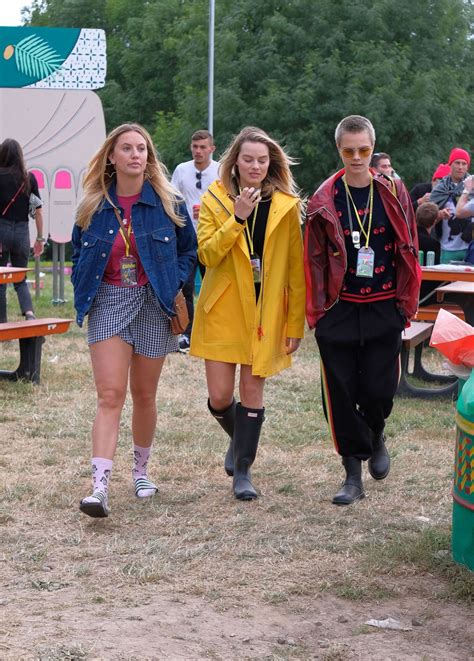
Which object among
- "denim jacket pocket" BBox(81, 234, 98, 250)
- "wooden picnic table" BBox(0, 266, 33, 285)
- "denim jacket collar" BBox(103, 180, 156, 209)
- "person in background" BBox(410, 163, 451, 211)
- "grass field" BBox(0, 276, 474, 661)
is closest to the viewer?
"grass field" BBox(0, 276, 474, 661)

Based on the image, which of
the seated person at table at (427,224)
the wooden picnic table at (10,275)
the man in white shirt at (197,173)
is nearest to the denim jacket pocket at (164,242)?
the wooden picnic table at (10,275)

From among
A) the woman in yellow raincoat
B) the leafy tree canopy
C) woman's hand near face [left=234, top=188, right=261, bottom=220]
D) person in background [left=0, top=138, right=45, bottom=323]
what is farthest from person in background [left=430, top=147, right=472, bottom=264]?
the leafy tree canopy

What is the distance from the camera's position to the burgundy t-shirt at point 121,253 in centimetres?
531

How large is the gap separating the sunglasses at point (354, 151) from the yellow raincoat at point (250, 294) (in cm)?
39

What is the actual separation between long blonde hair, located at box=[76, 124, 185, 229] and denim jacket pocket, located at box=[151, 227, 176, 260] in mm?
99

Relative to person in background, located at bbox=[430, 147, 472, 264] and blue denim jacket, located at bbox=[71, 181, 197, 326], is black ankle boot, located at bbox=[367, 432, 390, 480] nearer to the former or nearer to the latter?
blue denim jacket, located at bbox=[71, 181, 197, 326]

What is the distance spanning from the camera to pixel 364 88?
92.9 ft

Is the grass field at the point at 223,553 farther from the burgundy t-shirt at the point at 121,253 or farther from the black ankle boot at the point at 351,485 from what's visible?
the burgundy t-shirt at the point at 121,253

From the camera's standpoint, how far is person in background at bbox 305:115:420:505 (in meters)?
5.29

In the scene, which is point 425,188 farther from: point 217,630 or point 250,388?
point 217,630

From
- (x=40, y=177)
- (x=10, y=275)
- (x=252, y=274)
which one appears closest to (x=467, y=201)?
(x=10, y=275)

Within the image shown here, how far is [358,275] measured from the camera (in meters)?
5.31

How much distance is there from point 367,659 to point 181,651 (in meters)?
0.62

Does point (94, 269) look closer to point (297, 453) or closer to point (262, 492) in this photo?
point (262, 492)
